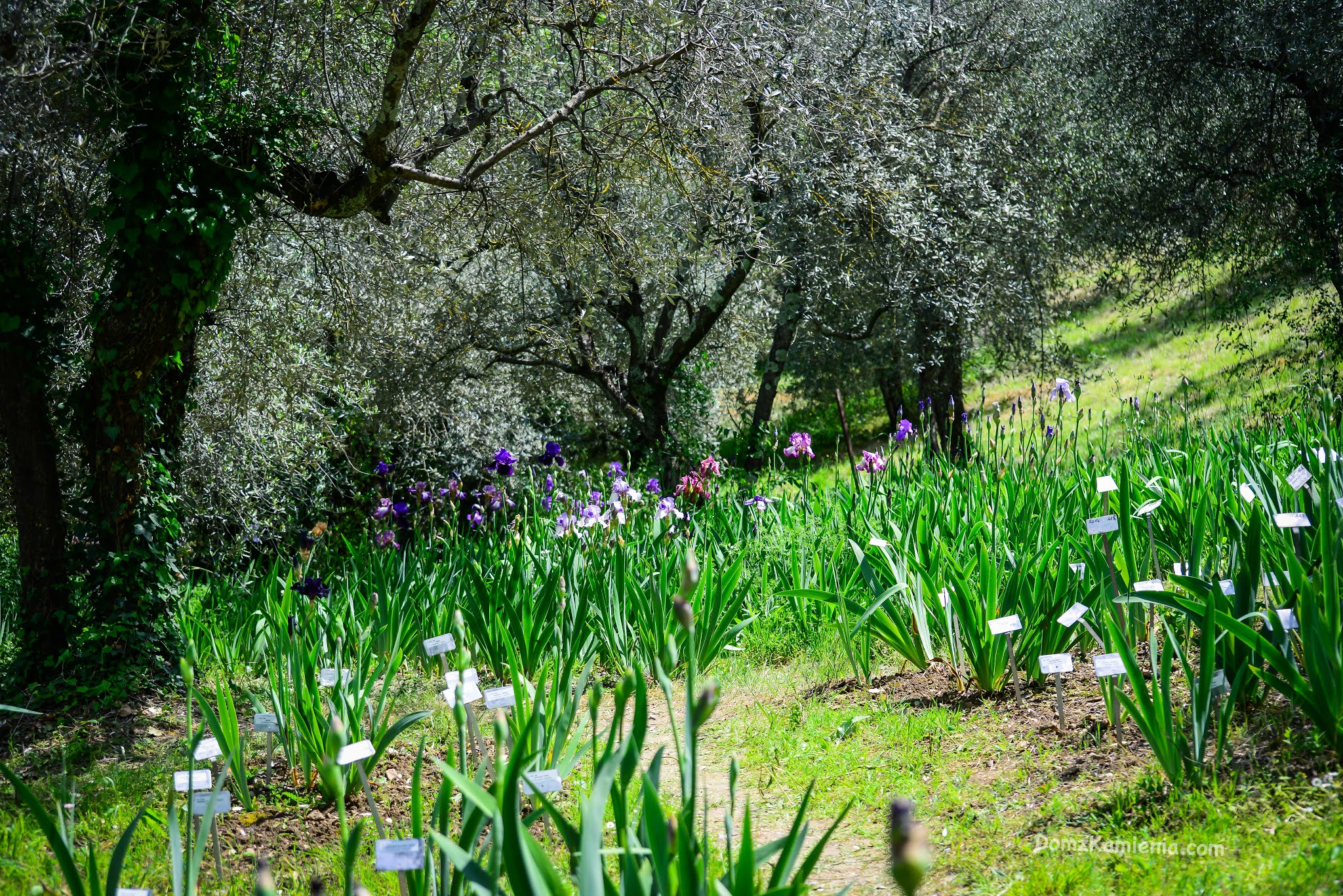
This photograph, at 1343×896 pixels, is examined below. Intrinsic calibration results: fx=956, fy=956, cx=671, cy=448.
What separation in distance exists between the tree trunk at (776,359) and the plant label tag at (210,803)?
23.8ft

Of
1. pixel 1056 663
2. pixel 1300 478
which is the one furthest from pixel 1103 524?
pixel 1300 478

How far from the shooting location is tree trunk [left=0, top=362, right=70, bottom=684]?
4805 mm

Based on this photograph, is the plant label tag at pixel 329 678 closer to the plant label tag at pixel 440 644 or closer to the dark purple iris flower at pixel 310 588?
the plant label tag at pixel 440 644

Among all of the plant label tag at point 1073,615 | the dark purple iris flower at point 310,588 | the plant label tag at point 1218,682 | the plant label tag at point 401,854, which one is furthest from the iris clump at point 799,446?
the plant label tag at point 401,854

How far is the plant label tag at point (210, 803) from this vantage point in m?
1.82

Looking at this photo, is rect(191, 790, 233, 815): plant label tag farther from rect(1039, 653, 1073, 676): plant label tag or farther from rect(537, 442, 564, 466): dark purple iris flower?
rect(537, 442, 564, 466): dark purple iris flower

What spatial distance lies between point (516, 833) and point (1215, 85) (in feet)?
33.2

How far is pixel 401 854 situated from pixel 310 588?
2969mm

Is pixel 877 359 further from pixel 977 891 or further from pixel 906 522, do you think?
pixel 977 891

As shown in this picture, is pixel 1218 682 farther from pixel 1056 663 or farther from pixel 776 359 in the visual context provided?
pixel 776 359

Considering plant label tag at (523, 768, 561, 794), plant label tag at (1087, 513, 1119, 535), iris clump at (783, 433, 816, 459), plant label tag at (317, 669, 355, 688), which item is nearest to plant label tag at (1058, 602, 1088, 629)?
plant label tag at (1087, 513, 1119, 535)

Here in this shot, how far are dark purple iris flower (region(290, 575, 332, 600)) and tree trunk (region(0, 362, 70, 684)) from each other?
1299 mm

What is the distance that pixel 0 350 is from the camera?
16.0ft

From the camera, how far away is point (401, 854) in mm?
1678
